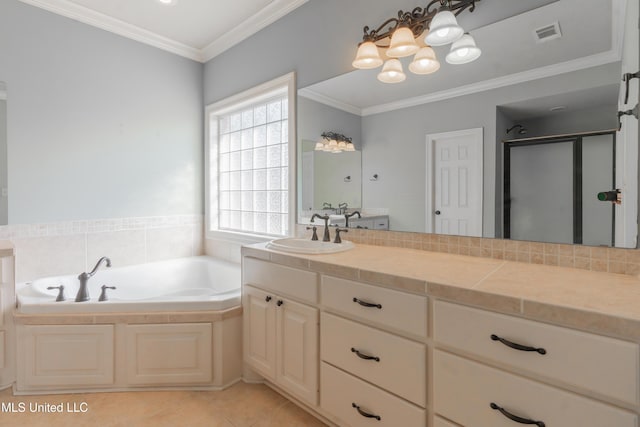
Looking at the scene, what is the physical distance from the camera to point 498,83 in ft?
5.16

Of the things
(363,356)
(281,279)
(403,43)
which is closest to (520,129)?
(403,43)

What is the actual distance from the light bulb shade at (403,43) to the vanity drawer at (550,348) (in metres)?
1.36

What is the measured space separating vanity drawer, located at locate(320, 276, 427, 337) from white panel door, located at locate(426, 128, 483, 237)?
0.66 metres

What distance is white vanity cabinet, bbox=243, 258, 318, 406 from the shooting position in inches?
64.2

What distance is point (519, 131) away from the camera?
59.6 inches

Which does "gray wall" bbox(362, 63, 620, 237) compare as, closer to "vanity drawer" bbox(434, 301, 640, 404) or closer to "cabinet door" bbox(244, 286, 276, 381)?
"vanity drawer" bbox(434, 301, 640, 404)

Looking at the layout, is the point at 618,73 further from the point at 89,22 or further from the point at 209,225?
the point at 89,22

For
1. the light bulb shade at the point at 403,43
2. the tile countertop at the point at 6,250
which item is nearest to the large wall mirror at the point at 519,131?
the light bulb shade at the point at 403,43

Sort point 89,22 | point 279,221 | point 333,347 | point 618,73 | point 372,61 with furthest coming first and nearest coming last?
point 279,221 → point 89,22 → point 372,61 → point 333,347 → point 618,73

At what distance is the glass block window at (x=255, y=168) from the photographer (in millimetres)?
2898

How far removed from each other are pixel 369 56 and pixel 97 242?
2.60 meters

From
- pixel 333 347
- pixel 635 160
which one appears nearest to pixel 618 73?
pixel 635 160

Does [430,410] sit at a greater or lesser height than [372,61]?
lesser

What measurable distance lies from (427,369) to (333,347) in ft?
1.52
